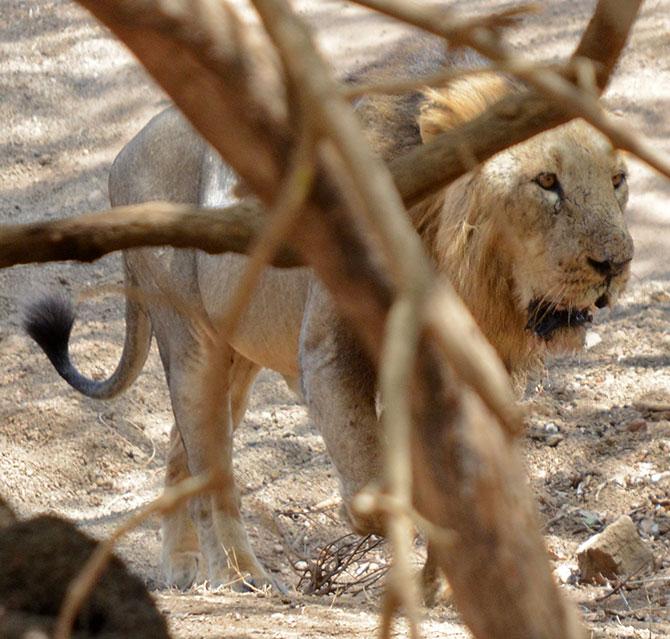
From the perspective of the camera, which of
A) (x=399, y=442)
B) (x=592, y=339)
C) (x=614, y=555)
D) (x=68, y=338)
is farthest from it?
(x=592, y=339)

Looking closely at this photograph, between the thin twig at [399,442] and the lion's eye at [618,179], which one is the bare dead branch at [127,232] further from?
the lion's eye at [618,179]

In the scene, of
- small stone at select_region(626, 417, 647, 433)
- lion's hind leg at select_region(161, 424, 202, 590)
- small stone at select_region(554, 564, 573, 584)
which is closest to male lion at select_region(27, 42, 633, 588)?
lion's hind leg at select_region(161, 424, 202, 590)

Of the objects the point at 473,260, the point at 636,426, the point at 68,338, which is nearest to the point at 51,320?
the point at 68,338

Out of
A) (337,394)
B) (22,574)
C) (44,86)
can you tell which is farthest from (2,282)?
(22,574)

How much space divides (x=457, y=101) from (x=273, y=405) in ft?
9.88

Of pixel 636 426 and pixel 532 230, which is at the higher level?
pixel 532 230

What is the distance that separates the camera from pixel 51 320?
4719 millimetres

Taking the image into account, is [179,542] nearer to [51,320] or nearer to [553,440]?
[51,320]

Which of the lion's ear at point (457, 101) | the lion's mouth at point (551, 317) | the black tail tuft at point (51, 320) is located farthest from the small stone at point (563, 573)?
the black tail tuft at point (51, 320)

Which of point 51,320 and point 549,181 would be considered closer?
point 549,181

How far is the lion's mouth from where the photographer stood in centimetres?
360

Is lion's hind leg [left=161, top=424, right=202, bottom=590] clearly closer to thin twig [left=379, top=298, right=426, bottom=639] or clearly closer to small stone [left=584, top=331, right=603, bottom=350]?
small stone [left=584, top=331, right=603, bottom=350]

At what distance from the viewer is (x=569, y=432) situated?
18.7 feet

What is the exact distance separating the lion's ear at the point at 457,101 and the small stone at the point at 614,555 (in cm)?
151
